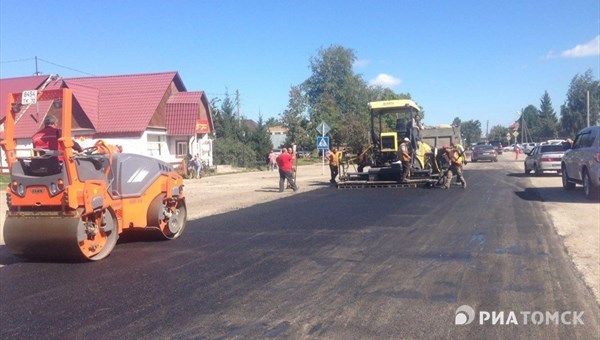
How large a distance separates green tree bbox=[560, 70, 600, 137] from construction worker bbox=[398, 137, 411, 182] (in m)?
56.2

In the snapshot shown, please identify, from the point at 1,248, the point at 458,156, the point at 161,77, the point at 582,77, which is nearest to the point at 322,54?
the point at 582,77

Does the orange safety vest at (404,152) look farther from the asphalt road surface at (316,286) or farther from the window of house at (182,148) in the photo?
the window of house at (182,148)

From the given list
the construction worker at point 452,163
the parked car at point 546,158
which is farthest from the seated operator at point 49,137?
the parked car at point 546,158

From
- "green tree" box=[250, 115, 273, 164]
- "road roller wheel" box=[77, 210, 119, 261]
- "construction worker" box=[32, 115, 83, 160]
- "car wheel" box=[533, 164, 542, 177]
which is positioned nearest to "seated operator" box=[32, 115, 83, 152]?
"construction worker" box=[32, 115, 83, 160]

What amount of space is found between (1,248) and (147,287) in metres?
4.61

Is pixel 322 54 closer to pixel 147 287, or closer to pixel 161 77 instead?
pixel 161 77

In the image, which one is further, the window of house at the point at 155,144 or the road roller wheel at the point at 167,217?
the window of house at the point at 155,144

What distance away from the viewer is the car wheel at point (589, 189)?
14387mm

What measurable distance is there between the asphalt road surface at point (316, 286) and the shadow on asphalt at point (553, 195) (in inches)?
190

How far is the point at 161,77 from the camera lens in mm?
38781

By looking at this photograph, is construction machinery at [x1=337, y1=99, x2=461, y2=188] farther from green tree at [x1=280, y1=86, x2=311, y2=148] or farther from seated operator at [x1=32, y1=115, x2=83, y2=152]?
green tree at [x1=280, y1=86, x2=311, y2=148]

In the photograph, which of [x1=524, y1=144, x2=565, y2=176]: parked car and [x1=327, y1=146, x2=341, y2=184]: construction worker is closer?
[x1=327, y1=146, x2=341, y2=184]: construction worker

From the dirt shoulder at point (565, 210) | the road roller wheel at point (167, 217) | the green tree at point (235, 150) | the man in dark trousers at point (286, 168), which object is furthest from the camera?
the green tree at point (235, 150)

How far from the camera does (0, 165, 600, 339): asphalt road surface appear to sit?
4.98 m
